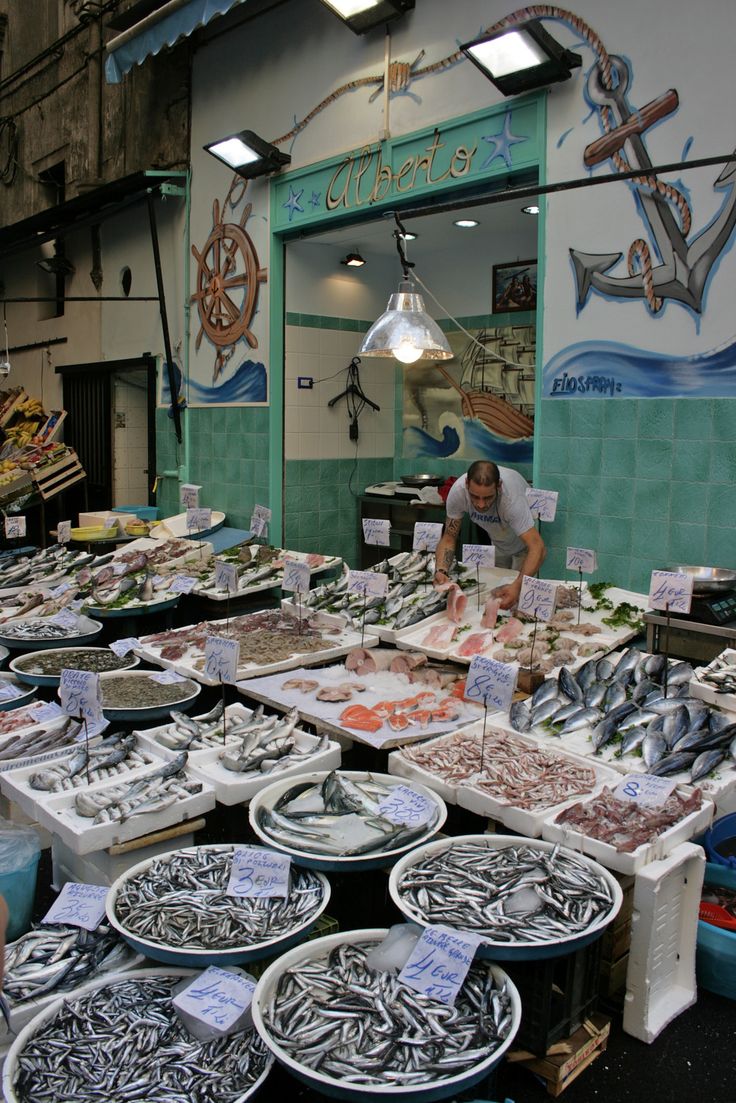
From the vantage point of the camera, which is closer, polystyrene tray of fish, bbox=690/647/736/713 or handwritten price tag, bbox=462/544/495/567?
polystyrene tray of fish, bbox=690/647/736/713

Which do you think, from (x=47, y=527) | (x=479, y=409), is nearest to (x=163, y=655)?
(x=479, y=409)

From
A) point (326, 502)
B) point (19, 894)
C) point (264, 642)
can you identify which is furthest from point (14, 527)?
point (19, 894)

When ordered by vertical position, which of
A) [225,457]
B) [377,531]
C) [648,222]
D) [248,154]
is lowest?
[377,531]

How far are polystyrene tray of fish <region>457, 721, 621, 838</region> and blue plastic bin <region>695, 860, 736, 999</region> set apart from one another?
62 cm

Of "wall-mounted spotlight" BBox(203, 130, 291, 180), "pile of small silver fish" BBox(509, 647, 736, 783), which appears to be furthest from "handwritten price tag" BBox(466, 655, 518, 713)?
"wall-mounted spotlight" BBox(203, 130, 291, 180)

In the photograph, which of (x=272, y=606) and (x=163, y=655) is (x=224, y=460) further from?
(x=163, y=655)

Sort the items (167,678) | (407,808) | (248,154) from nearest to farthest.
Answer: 1. (407,808)
2. (167,678)
3. (248,154)

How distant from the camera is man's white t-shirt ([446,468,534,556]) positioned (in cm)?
642

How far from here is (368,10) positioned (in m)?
7.58

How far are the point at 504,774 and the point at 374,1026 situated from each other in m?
1.37

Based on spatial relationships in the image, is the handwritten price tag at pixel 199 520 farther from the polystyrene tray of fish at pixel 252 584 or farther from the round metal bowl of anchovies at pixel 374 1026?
the round metal bowl of anchovies at pixel 374 1026

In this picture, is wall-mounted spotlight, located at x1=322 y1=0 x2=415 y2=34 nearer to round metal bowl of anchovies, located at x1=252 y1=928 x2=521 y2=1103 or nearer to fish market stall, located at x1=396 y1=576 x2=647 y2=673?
fish market stall, located at x1=396 y1=576 x2=647 y2=673

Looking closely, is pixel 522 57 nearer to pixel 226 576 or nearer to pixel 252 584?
pixel 226 576

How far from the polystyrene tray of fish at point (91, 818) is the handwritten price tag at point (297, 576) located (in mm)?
2293
